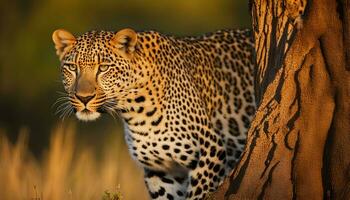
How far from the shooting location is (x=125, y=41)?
34.4ft

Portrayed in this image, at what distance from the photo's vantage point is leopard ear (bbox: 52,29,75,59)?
10578 millimetres

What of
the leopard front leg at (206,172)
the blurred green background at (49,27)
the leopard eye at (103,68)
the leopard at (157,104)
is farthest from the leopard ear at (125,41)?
the blurred green background at (49,27)

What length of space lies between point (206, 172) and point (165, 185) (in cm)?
62

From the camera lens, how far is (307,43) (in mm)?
8516

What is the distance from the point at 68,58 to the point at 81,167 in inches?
86.2

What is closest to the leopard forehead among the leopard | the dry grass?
the leopard

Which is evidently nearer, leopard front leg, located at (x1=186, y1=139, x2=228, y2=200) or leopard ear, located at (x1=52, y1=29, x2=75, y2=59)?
leopard front leg, located at (x1=186, y1=139, x2=228, y2=200)

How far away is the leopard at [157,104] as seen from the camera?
10266 millimetres

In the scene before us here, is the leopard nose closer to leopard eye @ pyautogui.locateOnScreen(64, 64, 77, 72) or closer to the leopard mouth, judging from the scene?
the leopard mouth

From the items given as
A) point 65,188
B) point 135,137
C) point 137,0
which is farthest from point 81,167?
point 137,0

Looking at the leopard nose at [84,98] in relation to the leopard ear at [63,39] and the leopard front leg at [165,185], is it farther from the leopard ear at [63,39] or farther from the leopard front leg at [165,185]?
the leopard front leg at [165,185]

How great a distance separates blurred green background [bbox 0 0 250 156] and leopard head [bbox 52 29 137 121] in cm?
1380

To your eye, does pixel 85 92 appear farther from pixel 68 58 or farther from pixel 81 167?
pixel 81 167

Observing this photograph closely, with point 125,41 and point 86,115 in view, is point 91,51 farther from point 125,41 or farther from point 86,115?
point 86,115
